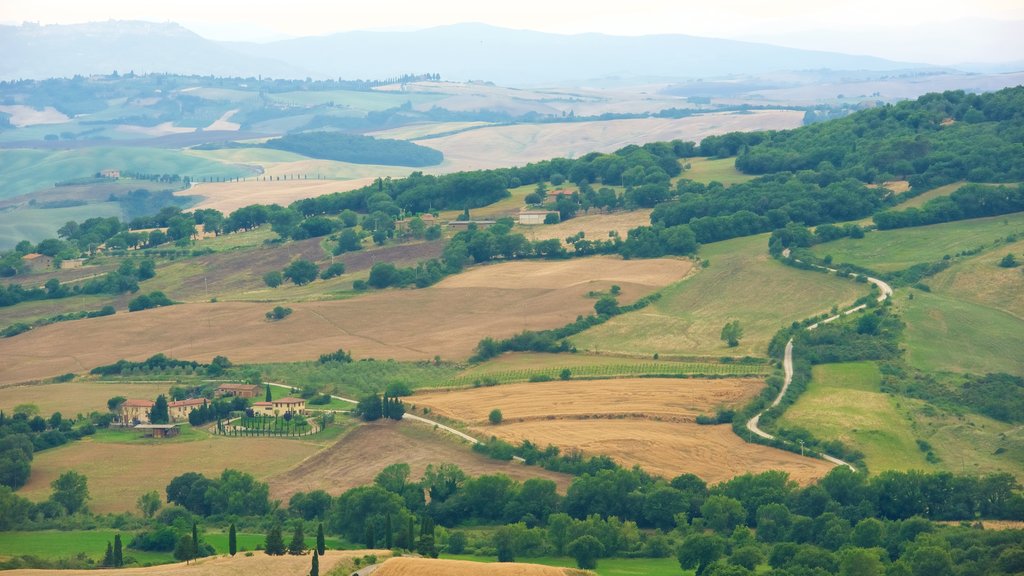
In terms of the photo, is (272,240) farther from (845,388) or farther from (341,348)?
(845,388)

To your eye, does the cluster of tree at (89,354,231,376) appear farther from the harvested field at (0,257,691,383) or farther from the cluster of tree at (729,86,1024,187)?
the cluster of tree at (729,86,1024,187)

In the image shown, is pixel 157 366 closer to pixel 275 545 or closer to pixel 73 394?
pixel 73 394

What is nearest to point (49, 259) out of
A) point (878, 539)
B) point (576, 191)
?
point (576, 191)

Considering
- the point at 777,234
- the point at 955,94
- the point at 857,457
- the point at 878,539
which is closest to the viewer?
the point at 878,539

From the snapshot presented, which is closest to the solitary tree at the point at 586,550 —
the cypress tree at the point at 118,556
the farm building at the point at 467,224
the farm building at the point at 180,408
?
the cypress tree at the point at 118,556

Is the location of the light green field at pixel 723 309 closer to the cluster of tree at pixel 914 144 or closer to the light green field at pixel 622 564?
the cluster of tree at pixel 914 144
